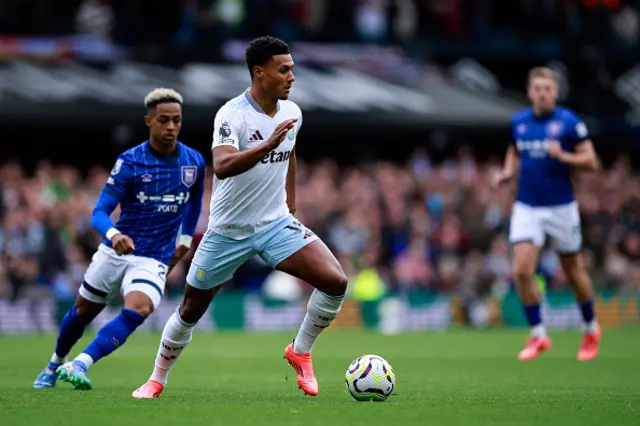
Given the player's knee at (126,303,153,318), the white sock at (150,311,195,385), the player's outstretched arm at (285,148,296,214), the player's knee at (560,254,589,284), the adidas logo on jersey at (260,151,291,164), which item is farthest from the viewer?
the player's knee at (560,254,589,284)

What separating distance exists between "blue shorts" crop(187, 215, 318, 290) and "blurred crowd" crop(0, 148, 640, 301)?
11.9 m

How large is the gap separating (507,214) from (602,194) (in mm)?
2570

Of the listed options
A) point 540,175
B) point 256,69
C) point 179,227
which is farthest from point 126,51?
point 256,69

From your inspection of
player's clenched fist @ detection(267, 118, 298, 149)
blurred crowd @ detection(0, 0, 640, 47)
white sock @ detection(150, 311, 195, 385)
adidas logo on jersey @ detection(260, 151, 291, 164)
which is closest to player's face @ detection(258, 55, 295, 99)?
adidas logo on jersey @ detection(260, 151, 291, 164)

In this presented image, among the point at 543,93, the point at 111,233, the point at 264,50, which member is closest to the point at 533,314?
the point at 543,93

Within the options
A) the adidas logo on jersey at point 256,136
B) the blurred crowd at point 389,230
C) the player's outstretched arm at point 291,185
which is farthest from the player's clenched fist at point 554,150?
the blurred crowd at point 389,230

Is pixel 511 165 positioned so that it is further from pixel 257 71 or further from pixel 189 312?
pixel 189 312

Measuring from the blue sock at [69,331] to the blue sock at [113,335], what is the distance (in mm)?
546

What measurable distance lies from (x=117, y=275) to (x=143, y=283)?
1.07 feet

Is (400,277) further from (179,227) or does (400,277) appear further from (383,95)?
(179,227)

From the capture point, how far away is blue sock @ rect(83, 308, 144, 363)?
408 inches

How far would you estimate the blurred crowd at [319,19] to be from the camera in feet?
86.1

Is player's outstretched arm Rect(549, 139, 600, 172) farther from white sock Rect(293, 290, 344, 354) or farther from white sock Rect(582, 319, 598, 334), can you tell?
white sock Rect(293, 290, 344, 354)

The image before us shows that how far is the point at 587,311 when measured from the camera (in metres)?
14.5
